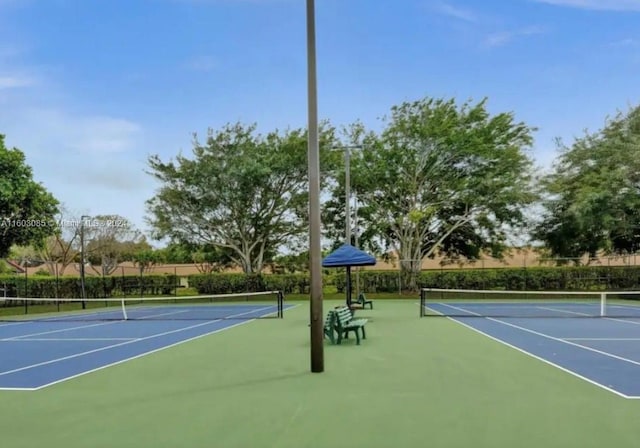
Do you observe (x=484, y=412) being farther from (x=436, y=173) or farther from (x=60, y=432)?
(x=436, y=173)

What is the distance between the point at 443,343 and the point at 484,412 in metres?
4.52

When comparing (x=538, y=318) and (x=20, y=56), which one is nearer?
(x=538, y=318)

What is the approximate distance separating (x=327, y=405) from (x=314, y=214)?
2419mm

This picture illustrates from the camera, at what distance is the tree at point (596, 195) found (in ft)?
78.2

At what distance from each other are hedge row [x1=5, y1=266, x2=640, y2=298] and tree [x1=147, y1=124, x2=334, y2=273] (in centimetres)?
223

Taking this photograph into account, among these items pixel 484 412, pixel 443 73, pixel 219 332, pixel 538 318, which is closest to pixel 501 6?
pixel 443 73

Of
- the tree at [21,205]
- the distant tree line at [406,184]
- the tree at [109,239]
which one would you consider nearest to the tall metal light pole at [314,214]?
the distant tree line at [406,184]

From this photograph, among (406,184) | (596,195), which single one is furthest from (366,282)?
(596,195)

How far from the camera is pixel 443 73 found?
2062 centimetres

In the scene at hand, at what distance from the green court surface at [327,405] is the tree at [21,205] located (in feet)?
58.6

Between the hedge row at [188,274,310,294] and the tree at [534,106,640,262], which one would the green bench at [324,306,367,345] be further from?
the tree at [534,106,640,262]

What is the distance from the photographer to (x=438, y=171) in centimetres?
2728

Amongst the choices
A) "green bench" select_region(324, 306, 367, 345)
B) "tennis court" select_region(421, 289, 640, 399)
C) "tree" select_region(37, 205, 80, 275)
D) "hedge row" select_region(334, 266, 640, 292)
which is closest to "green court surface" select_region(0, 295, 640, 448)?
"tennis court" select_region(421, 289, 640, 399)

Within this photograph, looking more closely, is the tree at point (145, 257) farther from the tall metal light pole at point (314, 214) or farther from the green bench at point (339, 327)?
the tall metal light pole at point (314, 214)
